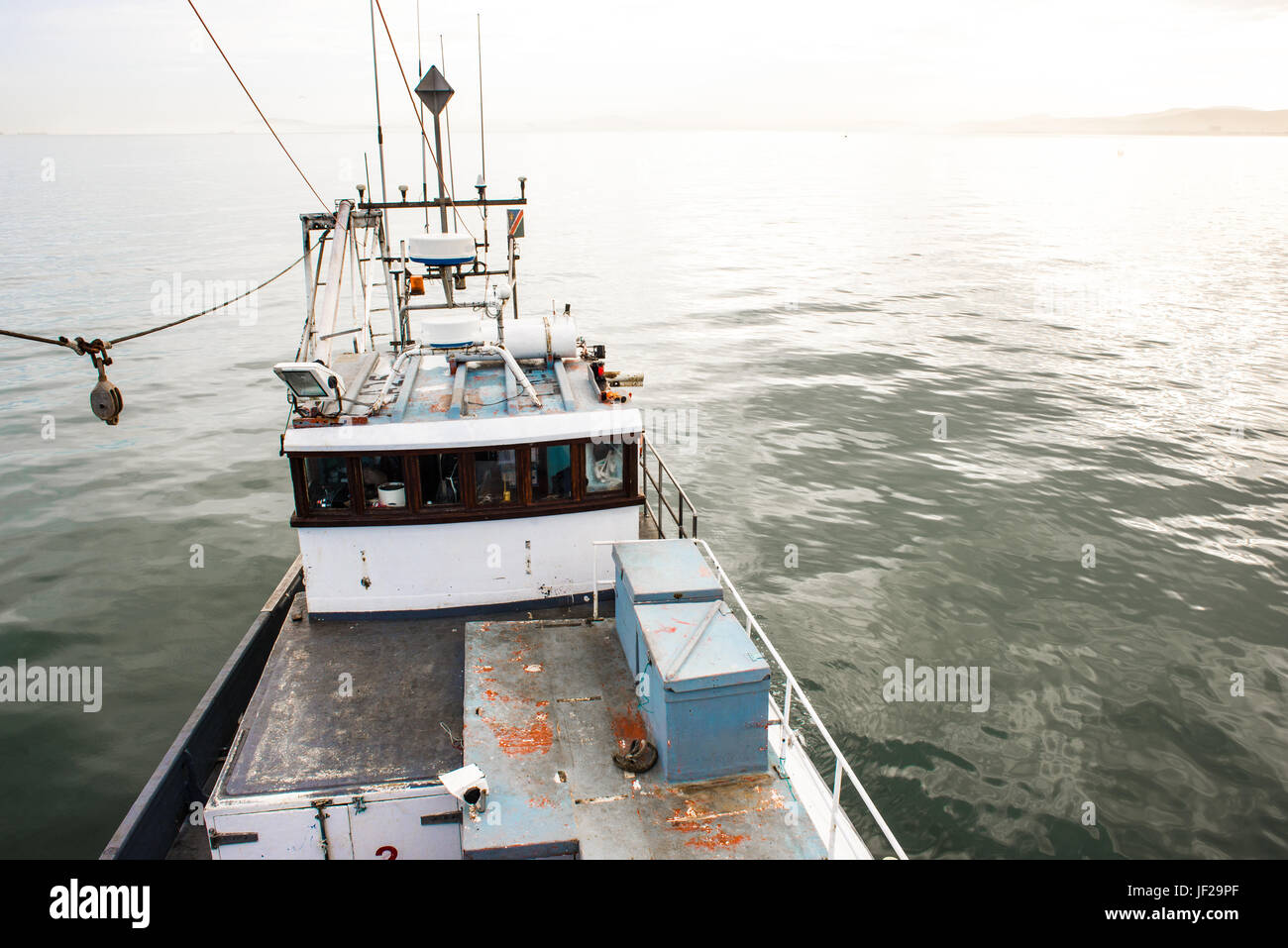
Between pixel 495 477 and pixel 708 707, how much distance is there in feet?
16.3

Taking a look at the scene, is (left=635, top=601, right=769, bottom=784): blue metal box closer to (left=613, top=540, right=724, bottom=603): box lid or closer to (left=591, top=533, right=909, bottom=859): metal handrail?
(left=591, top=533, right=909, bottom=859): metal handrail

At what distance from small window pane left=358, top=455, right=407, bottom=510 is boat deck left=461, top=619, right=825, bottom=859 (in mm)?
2442

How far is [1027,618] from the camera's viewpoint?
18453 millimetres

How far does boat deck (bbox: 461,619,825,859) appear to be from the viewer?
761 cm

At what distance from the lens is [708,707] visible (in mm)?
8305

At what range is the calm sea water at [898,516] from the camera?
1446 cm

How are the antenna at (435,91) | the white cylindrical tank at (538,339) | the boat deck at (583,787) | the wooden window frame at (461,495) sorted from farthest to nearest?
the antenna at (435,91) < the white cylindrical tank at (538,339) < the wooden window frame at (461,495) < the boat deck at (583,787)

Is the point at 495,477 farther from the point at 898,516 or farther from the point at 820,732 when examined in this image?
the point at 898,516

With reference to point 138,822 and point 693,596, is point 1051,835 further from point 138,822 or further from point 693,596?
point 138,822

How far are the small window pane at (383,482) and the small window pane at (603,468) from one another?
8.45 feet

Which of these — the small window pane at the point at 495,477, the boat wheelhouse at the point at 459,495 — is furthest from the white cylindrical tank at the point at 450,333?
the small window pane at the point at 495,477

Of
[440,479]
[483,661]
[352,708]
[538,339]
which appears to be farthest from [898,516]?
[352,708]

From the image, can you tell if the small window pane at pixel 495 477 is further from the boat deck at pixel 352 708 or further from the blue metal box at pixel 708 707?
the blue metal box at pixel 708 707
